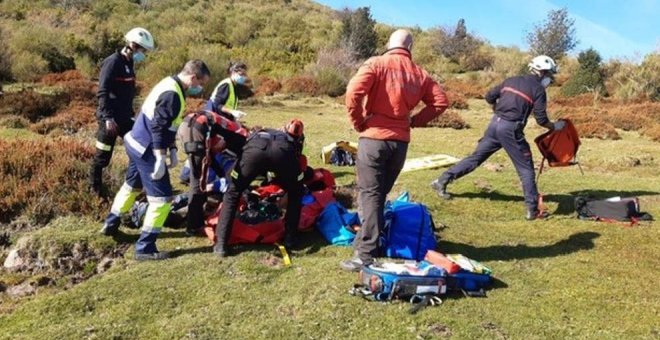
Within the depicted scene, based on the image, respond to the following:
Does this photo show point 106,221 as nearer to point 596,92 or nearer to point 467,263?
point 467,263

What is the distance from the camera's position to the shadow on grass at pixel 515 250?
6.73 metres

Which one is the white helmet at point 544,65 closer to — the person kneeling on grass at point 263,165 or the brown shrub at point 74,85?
the person kneeling on grass at point 263,165

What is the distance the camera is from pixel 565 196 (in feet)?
31.5

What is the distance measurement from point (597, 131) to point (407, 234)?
13.3 metres

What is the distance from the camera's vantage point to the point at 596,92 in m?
25.6

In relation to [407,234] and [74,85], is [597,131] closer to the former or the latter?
[407,234]

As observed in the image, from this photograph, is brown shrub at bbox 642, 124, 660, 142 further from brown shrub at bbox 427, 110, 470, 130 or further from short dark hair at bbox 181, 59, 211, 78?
short dark hair at bbox 181, 59, 211, 78

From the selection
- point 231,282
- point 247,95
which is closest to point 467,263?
point 231,282

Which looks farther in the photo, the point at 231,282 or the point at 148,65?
the point at 148,65

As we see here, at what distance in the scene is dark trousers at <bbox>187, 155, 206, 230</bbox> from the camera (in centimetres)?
691

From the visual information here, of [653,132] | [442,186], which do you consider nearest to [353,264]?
[442,186]

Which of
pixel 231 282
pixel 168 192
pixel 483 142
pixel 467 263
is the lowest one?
pixel 231 282

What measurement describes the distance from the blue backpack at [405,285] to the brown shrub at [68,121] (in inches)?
414

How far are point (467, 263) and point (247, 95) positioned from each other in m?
18.5
